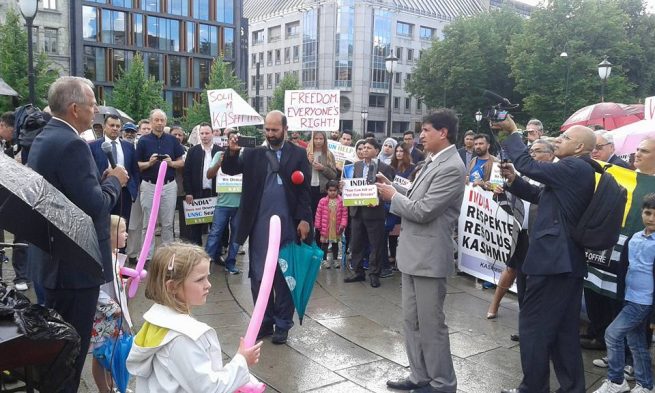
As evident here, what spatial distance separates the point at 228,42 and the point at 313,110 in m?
53.5

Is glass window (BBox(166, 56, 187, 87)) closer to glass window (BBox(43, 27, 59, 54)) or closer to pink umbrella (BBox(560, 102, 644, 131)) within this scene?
glass window (BBox(43, 27, 59, 54))

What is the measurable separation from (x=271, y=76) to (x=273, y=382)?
3192 inches

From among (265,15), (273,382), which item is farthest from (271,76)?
(273,382)

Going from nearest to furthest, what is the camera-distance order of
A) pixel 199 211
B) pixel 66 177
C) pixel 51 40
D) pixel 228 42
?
pixel 66 177
pixel 199 211
pixel 51 40
pixel 228 42

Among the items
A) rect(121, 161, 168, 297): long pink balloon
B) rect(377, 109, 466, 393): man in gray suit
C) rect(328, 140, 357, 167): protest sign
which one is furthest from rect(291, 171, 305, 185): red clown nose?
rect(328, 140, 357, 167): protest sign

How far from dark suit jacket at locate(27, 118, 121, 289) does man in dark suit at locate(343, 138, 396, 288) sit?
4.56 m

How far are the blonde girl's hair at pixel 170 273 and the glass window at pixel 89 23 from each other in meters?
54.2

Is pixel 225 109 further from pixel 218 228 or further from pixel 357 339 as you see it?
pixel 357 339

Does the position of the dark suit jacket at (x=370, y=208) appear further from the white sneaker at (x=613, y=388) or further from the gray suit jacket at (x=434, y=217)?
the white sneaker at (x=613, y=388)

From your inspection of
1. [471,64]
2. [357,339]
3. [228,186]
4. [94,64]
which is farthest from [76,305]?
[94,64]

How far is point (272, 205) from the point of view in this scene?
5129 mm

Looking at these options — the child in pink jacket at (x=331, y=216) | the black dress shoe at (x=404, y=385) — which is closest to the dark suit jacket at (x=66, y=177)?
the black dress shoe at (x=404, y=385)

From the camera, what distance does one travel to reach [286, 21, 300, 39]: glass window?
7806 centimetres

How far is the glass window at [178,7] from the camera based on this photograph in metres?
55.2
